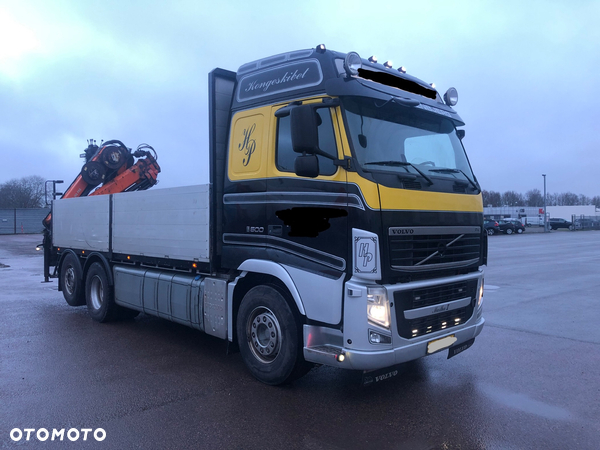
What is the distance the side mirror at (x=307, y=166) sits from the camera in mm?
4625

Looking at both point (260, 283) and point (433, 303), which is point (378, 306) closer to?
point (433, 303)

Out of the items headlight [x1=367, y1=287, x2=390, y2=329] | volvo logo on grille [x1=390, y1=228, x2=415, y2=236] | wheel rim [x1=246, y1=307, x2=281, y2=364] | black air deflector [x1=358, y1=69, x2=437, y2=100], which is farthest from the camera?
wheel rim [x1=246, y1=307, x2=281, y2=364]

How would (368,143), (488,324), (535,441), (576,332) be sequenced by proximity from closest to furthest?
(535,441), (368,143), (576,332), (488,324)

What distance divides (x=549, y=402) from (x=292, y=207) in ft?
10.6

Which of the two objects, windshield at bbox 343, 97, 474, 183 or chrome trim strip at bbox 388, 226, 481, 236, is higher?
windshield at bbox 343, 97, 474, 183

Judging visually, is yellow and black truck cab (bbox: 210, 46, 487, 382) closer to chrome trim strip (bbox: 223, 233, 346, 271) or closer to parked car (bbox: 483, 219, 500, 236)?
chrome trim strip (bbox: 223, 233, 346, 271)

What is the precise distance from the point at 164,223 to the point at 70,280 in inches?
156

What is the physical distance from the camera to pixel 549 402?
4891 mm

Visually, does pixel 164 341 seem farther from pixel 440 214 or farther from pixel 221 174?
pixel 440 214

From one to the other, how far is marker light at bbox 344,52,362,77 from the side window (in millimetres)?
418

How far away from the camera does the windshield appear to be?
472cm

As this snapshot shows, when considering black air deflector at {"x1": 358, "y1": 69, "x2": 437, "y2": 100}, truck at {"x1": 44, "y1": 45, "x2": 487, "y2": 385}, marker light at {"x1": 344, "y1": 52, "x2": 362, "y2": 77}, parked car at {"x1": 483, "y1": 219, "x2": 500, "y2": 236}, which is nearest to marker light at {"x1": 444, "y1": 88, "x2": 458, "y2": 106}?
truck at {"x1": 44, "y1": 45, "x2": 487, "y2": 385}

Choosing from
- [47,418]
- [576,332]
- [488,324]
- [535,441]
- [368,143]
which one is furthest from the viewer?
[488,324]

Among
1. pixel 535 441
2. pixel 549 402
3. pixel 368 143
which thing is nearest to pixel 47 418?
pixel 368 143
